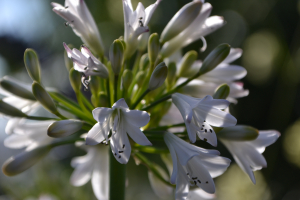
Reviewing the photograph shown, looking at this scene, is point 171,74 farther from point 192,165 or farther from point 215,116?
point 192,165

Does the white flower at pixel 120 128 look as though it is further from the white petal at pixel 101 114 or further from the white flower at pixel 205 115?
the white flower at pixel 205 115

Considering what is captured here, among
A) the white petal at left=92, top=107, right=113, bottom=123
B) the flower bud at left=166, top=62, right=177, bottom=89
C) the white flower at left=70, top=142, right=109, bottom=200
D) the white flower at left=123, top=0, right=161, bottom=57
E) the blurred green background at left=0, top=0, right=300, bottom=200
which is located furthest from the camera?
the blurred green background at left=0, top=0, right=300, bottom=200

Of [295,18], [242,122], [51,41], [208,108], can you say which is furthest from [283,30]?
[208,108]

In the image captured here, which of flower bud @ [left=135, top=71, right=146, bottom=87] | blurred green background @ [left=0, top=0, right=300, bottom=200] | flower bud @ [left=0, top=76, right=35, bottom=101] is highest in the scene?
flower bud @ [left=0, top=76, right=35, bottom=101]

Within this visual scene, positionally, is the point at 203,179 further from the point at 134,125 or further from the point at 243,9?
the point at 243,9

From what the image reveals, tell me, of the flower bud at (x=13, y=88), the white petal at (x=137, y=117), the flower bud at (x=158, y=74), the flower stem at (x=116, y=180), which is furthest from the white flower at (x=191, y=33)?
the flower bud at (x=13, y=88)

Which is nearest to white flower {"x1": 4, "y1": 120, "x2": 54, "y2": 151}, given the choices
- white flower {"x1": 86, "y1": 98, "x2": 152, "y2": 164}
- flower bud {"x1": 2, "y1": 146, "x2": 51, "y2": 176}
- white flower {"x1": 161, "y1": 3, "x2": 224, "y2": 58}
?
flower bud {"x1": 2, "y1": 146, "x2": 51, "y2": 176}

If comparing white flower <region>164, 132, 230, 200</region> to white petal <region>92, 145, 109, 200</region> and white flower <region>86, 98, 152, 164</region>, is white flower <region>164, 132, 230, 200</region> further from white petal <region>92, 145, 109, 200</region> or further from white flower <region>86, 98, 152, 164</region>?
white petal <region>92, 145, 109, 200</region>
